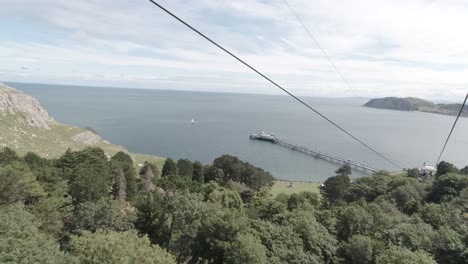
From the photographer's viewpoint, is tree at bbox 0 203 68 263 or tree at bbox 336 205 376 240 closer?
tree at bbox 0 203 68 263

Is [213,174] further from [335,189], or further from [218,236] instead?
[218,236]

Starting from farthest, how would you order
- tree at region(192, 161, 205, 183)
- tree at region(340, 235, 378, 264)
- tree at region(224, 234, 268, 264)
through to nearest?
tree at region(192, 161, 205, 183), tree at region(340, 235, 378, 264), tree at region(224, 234, 268, 264)

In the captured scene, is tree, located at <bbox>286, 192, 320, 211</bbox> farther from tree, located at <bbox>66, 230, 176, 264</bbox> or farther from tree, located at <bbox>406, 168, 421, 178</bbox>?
tree, located at <bbox>406, 168, 421, 178</bbox>

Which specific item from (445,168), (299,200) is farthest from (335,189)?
(445,168)

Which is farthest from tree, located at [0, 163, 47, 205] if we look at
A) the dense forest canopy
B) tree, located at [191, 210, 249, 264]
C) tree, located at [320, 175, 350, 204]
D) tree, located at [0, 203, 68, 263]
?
tree, located at [320, 175, 350, 204]

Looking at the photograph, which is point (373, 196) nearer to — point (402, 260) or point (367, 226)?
point (367, 226)

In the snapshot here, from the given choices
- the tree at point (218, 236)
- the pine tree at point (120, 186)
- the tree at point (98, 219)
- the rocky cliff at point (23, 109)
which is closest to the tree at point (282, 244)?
the tree at point (218, 236)

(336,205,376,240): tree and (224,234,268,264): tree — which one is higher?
(224,234,268,264): tree

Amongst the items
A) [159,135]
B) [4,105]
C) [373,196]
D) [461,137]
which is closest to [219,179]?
[373,196]
